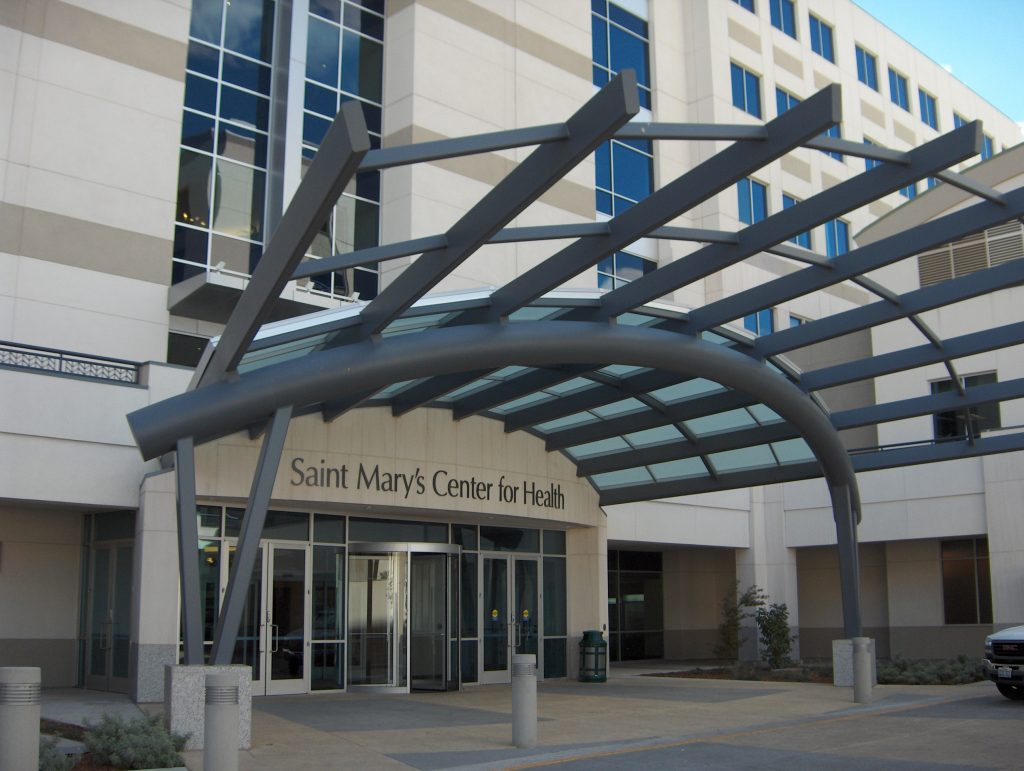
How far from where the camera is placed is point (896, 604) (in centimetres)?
3086

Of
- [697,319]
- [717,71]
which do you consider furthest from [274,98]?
[717,71]

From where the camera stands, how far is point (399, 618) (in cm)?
2058

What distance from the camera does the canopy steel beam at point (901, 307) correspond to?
13.8 m

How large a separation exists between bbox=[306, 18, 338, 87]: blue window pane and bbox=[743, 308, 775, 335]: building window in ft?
49.3

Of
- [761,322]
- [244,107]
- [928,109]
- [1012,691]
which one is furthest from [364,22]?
[928,109]

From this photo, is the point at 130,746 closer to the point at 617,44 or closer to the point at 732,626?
the point at 732,626

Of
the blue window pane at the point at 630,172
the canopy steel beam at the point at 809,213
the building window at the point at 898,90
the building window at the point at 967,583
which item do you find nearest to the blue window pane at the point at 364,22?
the blue window pane at the point at 630,172

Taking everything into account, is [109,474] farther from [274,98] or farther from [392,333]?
[274,98]

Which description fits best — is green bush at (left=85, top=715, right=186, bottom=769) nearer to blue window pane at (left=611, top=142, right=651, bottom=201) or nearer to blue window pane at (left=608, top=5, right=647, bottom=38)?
blue window pane at (left=611, top=142, right=651, bottom=201)

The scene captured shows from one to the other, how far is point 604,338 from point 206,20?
1397cm

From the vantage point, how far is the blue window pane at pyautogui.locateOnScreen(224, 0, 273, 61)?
23920 mm

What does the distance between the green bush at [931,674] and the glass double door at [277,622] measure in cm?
1184

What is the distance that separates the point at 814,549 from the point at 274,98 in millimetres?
21532

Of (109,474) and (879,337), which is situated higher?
(879,337)
